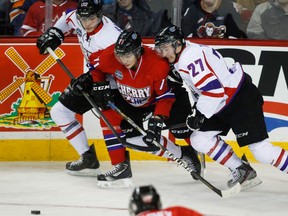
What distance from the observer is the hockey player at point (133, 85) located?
18.3ft

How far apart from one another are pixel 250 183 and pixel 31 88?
1866 mm

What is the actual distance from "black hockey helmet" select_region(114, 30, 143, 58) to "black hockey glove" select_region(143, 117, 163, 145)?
394mm

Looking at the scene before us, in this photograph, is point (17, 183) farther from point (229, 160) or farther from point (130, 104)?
point (229, 160)

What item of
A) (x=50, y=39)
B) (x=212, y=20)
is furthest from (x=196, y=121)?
(x=212, y=20)

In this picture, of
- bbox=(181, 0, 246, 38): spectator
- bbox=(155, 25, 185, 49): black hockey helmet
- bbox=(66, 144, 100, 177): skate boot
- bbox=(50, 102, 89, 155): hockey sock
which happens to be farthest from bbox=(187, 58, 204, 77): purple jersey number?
bbox=(181, 0, 246, 38): spectator

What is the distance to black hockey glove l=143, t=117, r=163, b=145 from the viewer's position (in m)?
5.59

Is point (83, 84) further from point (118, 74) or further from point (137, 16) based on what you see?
A: point (137, 16)

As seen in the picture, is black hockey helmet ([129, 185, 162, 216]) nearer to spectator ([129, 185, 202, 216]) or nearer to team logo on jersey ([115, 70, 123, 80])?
spectator ([129, 185, 202, 216])

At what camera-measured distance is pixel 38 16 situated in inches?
270

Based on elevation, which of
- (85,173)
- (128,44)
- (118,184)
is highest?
(128,44)

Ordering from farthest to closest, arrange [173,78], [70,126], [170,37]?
[70,126] → [173,78] → [170,37]

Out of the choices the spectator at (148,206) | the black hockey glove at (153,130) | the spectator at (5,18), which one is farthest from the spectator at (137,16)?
the spectator at (148,206)

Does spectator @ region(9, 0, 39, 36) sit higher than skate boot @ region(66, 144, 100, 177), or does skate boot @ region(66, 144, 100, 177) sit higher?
spectator @ region(9, 0, 39, 36)

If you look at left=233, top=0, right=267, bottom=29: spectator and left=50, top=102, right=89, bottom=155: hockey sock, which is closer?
left=50, top=102, right=89, bottom=155: hockey sock
